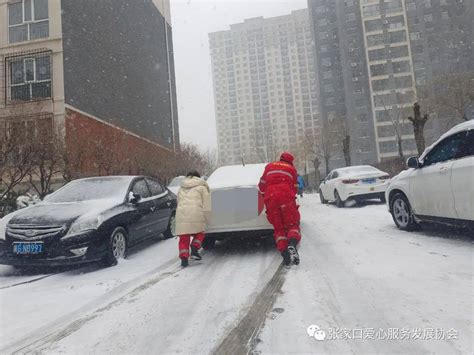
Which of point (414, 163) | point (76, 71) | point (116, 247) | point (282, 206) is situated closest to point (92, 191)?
point (116, 247)

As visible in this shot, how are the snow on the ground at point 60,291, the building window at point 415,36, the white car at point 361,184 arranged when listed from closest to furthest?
the snow on the ground at point 60,291, the white car at point 361,184, the building window at point 415,36

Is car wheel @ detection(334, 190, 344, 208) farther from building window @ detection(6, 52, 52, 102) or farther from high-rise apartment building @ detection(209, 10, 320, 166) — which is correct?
high-rise apartment building @ detection(209, 10, 320, 166)

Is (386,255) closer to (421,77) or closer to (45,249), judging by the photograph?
(45,249)

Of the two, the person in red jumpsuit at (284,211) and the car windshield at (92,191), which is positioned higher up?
the car windshield at (92,191)

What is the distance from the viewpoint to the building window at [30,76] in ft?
62.2

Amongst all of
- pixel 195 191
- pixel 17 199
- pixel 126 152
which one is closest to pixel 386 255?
pixel 195 191

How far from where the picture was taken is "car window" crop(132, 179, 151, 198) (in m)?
6.52

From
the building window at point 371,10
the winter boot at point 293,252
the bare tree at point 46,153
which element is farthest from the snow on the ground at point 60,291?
the building window at point 371,10

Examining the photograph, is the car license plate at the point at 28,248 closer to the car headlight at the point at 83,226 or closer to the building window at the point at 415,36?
the car headlight at the point at 83,226

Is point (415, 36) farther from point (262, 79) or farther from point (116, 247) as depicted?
point (116, 247)

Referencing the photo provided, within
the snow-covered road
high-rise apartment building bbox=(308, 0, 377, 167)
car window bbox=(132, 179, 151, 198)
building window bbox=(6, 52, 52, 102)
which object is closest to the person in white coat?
the snow-covered road

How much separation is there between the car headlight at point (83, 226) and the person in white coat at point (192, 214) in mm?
1176

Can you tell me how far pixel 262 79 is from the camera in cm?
11812

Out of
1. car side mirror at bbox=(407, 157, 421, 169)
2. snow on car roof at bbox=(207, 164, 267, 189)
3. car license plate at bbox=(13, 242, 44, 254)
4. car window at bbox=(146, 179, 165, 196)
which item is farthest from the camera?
car window at bbox=(146, 179, 165, 196)
